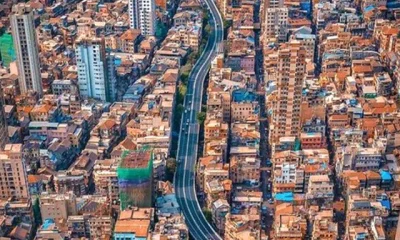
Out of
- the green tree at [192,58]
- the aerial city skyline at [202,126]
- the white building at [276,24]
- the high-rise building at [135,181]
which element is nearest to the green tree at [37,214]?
the aerial city skyline at [202,126]

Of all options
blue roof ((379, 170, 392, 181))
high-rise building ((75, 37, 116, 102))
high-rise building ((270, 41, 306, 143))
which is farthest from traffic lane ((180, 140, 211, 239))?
high-rise building ((75, 37, 116, 102))

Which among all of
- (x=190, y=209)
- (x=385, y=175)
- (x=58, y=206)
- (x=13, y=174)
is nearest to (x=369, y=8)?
(x=385, y=175)

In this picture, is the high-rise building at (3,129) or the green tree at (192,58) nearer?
the high-rise building at (3,129)

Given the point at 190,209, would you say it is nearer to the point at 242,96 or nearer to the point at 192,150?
the point at 192,150

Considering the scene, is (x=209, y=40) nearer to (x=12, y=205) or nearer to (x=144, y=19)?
(x=144, y=19)

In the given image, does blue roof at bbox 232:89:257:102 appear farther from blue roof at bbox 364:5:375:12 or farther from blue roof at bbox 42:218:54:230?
blue roof at bbox 364:5:375:12

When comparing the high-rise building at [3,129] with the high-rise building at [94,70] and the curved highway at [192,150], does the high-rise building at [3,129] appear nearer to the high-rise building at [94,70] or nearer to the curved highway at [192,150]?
the high-rise building at [94,70]
